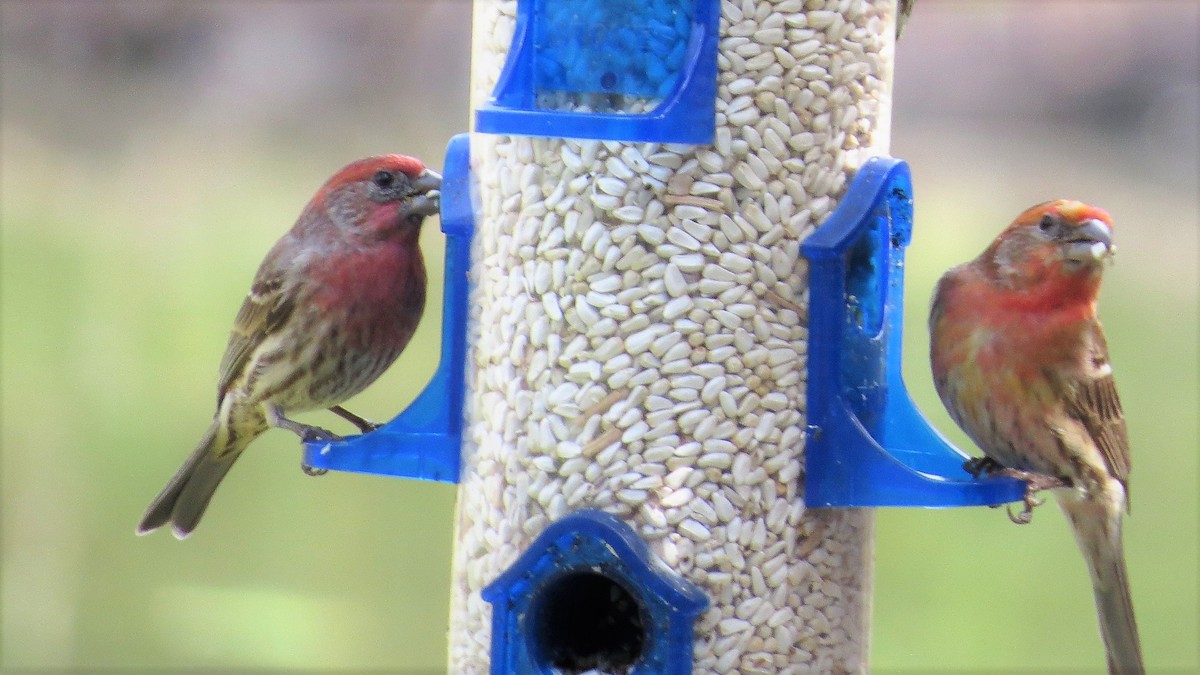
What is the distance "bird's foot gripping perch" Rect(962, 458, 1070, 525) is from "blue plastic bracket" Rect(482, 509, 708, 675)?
92cm

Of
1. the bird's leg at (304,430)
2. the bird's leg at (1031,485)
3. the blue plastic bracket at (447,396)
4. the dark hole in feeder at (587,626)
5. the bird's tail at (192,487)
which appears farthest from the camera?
the bird's tail at (192,487)

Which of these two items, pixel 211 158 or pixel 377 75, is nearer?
pixel 211 158

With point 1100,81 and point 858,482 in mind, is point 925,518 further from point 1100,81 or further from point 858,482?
point 1100,81

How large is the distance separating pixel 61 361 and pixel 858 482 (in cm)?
682

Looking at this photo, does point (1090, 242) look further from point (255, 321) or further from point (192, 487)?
point (192, 487)

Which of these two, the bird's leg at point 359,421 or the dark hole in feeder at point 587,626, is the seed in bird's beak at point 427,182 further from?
the dark hole in feeder at point 587,626

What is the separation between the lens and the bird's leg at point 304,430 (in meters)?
4.72

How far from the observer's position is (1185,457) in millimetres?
10828

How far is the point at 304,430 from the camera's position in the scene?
5.10 meters

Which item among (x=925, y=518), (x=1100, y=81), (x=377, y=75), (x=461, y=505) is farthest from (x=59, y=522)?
(x=1100, y=81)

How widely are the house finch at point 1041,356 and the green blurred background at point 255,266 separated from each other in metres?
3.00

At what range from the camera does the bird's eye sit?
5.15m

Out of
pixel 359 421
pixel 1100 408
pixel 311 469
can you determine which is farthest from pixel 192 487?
pixel 1100 408

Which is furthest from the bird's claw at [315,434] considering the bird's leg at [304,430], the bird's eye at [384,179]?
the bird's eye at [384,179]
